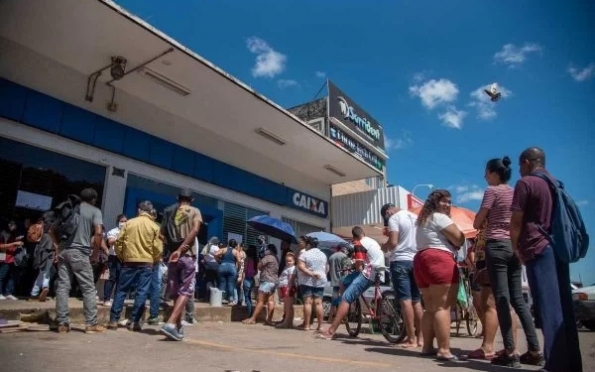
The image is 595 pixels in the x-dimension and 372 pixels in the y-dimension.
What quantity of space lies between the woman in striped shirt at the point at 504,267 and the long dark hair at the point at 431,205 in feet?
1.26

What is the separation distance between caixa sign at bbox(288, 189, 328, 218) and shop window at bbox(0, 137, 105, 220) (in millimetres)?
7741

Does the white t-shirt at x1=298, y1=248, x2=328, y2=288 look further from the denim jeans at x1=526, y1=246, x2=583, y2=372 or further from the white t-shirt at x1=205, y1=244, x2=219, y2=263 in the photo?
the denim jeans at x1=526, y1=246, x2=583, y2=372

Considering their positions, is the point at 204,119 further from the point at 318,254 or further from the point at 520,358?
the point at 520,358

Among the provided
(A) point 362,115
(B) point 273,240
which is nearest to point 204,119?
(B) point 273,240

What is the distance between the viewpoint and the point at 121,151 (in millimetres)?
9914

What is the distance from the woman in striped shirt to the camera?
3.55m

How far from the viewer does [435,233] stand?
393 cm

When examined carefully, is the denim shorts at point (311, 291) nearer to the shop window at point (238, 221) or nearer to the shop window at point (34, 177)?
the shop window at point (34, 177)

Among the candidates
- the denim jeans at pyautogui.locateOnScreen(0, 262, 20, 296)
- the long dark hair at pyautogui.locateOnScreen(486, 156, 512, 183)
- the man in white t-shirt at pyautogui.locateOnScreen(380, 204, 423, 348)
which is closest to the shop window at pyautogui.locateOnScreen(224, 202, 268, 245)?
the denim jeans at pyautogui.locateOnScreen(0, 262, 20, 296)

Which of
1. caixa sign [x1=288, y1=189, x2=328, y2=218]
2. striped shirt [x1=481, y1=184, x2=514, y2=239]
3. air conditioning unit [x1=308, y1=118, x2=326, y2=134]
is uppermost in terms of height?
air conditioning unit [x1=308, y1=118, x2=326, y2=134]

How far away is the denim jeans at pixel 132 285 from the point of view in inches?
215

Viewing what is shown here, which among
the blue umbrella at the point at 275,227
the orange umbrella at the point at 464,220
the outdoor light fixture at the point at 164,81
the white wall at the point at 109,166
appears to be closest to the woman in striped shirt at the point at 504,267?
the orange umbrella at the point at 464,220

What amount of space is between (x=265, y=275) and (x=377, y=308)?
8.51 feet

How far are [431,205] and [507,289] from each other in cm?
102
